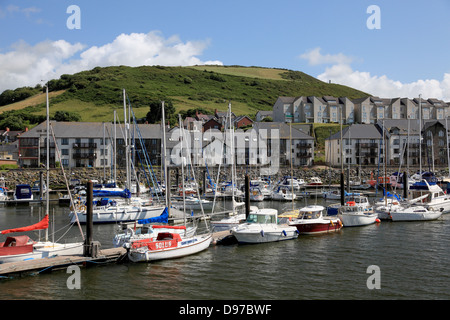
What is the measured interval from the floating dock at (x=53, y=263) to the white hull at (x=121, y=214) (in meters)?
17.4

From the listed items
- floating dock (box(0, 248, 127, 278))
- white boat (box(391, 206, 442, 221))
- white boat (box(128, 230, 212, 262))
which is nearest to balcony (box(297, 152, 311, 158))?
white boat (box(391, 206, 442, 221))

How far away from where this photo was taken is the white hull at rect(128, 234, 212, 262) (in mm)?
30172

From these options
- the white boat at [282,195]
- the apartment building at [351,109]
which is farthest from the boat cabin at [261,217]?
the apartment building at [351,109]

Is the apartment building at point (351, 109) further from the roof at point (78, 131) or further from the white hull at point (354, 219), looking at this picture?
the white hull at point (354, 219)

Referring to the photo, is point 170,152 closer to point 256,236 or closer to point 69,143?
Result: point 69,143

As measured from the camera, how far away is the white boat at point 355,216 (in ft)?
147

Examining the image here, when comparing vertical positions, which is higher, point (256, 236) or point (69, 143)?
point (69, 143)

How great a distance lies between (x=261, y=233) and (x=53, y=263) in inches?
656

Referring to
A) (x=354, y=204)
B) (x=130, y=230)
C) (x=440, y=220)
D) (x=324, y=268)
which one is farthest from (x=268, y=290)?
(x=440, y=220)

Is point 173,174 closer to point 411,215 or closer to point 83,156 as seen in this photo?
point 83,156

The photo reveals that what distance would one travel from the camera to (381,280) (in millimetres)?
26828

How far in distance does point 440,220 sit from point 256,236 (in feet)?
85.2

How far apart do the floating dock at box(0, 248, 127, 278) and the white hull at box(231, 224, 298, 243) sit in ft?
33.0
